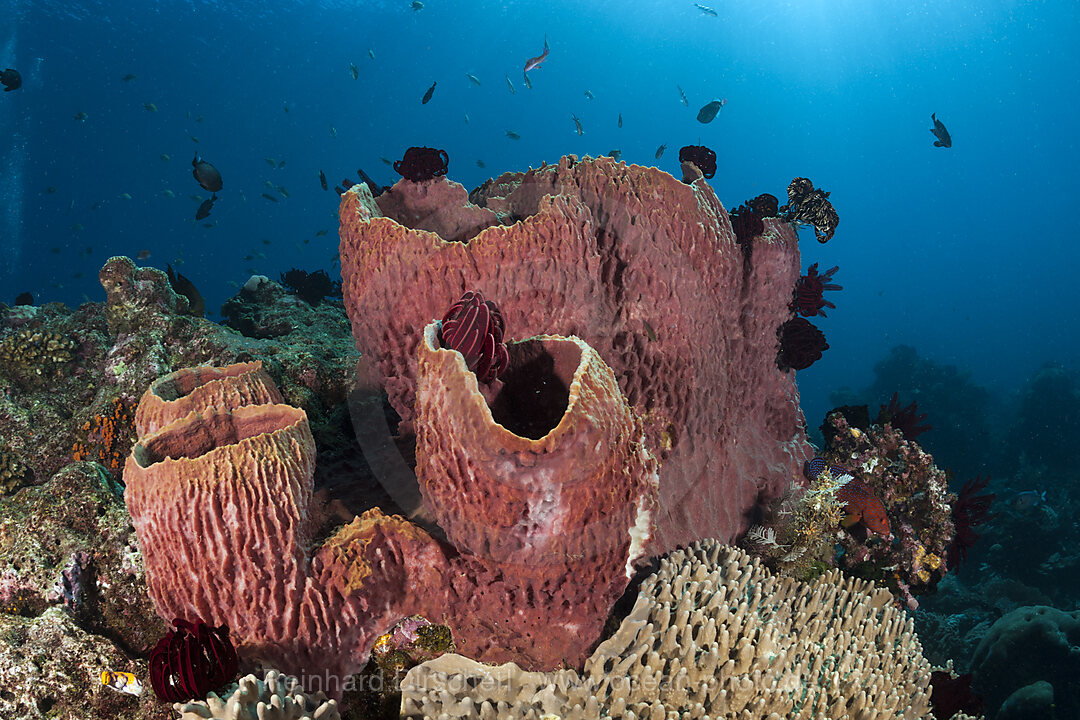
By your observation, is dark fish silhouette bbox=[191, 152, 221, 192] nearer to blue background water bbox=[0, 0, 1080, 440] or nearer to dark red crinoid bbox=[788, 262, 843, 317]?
dark red crinoid bbox=[788, 262, 843, 317]

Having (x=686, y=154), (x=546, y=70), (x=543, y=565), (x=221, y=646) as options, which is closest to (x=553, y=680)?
(x=543, y=565)

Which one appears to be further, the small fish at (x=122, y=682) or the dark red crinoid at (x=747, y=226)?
the dark red crinoid at (x=747, y=226)

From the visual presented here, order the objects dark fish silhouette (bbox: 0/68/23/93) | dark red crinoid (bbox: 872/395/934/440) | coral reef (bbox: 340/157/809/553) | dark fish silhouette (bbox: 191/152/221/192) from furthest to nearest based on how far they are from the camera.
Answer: dark fish silhouette (bbox: 0/68/23/93), dark fish silhouette (bbox: 191/152/221/192), dark red crinoid (bbox: 872/395/934/440), coral reef (bbox: 340/157/809/553)

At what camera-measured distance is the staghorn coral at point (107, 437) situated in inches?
176

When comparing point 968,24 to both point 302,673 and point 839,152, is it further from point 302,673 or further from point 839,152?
point 302,673

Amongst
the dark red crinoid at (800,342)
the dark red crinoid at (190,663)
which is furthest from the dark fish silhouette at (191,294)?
the dark red crinoid at (800,342)

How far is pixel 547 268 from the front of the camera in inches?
121

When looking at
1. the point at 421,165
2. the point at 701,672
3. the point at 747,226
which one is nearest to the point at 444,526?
the point at 701,672

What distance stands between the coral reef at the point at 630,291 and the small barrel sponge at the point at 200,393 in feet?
2.28

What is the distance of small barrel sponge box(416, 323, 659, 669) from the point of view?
204 cm

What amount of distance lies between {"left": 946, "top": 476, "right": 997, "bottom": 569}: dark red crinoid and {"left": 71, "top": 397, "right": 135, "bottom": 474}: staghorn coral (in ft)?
26.0

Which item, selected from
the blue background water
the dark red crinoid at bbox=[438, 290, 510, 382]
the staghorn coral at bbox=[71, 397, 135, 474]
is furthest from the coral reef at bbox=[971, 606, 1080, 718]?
the blue background water

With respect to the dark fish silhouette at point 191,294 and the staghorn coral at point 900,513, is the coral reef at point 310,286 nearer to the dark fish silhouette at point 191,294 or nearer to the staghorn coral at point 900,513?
the dark fish silhouette at point 191,294

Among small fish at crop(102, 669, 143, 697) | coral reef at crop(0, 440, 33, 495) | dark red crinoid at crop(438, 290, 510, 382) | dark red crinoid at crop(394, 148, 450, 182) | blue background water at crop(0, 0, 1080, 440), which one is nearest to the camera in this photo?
dark red crinoid at crop(438, 290, 510, 382)
